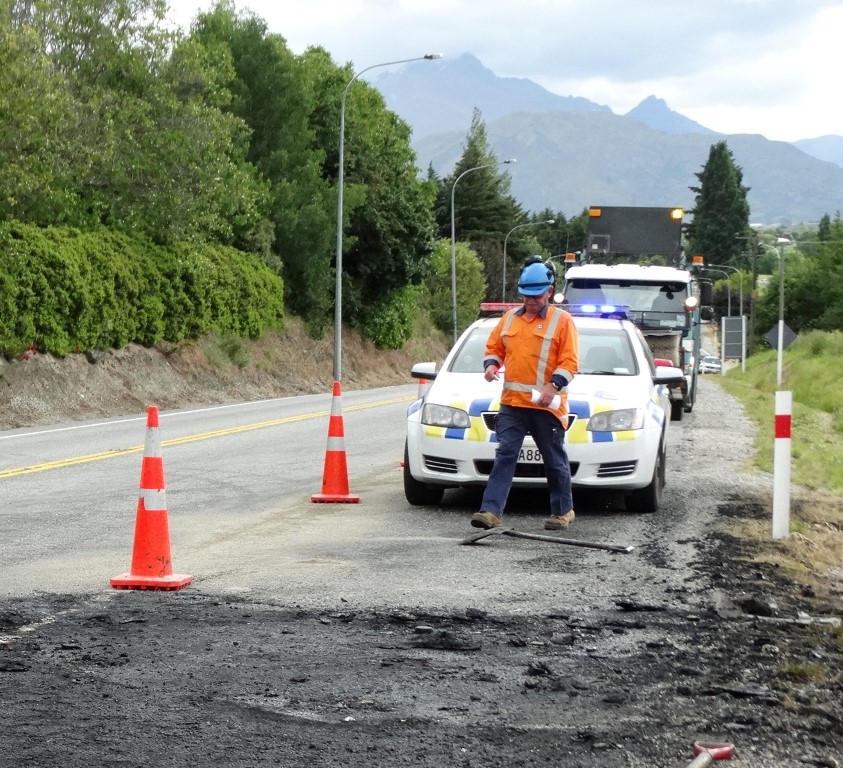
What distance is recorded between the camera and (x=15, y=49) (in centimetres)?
2378

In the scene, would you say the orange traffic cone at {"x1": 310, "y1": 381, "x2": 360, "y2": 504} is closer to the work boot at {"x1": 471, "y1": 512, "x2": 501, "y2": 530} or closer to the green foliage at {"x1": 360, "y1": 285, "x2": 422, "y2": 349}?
the work boot at {"x1": 471, "y1": 512, "x2": 501, "y2": 530}

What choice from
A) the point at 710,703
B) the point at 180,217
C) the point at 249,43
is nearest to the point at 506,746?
the point at 710,703

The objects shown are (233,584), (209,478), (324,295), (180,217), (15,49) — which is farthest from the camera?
(324,295)

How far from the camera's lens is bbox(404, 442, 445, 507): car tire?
11484 millimetres

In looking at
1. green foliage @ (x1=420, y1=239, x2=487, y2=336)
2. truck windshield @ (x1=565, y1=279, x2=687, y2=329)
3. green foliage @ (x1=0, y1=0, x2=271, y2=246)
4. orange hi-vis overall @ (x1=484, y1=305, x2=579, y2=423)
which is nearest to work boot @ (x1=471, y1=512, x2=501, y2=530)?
orange hi-vis overall @ (x1=484, y1=305, x2=579, y2=423)

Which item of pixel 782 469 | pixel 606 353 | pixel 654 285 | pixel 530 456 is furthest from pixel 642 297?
pixel 782 469

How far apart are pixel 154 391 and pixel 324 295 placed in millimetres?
17030

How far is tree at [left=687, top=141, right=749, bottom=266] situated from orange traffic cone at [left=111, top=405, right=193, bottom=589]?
150860mm

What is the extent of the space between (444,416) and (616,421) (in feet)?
4.40

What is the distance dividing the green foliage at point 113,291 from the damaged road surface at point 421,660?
1793 centimetres

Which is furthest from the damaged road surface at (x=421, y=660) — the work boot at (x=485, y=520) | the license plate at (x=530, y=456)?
the license plate at (x=530, y=456)

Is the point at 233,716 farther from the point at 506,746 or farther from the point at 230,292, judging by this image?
the point at 230,292

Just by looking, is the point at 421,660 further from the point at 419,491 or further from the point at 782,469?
the point at 419,491

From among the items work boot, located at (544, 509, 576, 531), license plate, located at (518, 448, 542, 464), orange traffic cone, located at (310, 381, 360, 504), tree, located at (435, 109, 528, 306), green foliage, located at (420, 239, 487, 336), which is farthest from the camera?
tree, located at (435, 109, 528, 306)
